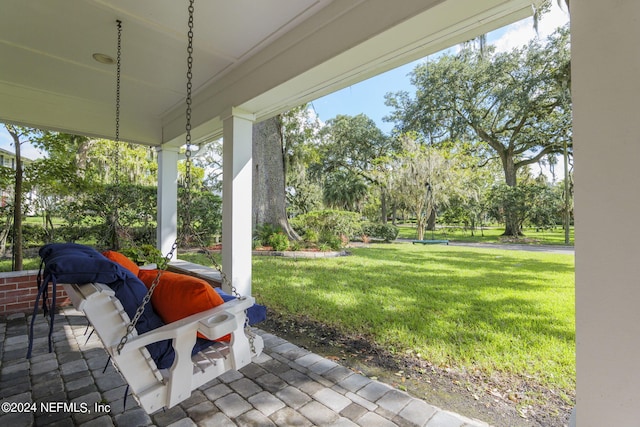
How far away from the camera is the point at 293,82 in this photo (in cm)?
252

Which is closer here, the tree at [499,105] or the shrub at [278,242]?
the shrub at [278,242]

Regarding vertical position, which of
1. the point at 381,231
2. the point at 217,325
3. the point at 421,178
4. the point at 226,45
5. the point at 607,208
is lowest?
the point at 381,231

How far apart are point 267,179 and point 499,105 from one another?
41.8 ft

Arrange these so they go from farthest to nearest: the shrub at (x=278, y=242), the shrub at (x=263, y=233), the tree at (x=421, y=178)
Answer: the tree at (x=421, y=178), the shrub at (x=263, y=233), the shrub at (x=278, y=242)

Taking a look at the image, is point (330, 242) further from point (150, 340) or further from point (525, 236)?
point (525, 236)

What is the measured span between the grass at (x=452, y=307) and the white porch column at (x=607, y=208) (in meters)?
1.37

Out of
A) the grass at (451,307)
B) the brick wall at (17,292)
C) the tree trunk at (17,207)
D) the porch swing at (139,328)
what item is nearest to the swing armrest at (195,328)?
the porch swing at (139,328)

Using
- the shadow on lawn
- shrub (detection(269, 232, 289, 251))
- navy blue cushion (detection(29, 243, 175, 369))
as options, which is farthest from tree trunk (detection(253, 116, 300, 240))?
navy blue cushion (detection(29, 243, 175, 369))

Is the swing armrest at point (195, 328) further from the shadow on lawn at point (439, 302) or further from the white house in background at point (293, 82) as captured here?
the shadow on lawn at point (439, 302)

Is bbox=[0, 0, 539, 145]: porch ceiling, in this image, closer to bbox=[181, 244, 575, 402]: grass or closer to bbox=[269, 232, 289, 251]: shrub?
bbox=[181, 244, 575, 402]: grass

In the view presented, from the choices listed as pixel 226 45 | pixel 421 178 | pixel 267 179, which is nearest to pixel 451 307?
pixel 226 45

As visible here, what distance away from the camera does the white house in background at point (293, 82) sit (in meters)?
0.93

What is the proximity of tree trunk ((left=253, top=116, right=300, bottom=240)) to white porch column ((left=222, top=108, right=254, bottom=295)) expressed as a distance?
519 cm

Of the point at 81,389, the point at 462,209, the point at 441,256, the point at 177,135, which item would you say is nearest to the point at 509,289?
the point at 441,256
